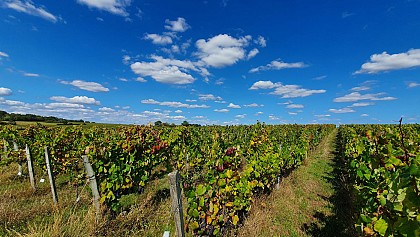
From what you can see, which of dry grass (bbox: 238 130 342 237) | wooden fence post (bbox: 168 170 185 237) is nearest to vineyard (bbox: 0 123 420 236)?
A: dry grass (bbox: 238 130 342 237)

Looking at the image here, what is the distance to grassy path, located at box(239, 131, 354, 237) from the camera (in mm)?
4738

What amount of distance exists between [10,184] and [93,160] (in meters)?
5.52

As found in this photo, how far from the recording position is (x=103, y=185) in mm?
5031

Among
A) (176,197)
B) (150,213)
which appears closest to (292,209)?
(150,213)

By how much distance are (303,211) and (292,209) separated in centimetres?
26

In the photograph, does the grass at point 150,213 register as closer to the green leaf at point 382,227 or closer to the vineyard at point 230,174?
the vineyard at point 230,174

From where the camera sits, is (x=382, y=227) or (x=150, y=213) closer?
(x=382, y=227)

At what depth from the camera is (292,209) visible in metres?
5.92

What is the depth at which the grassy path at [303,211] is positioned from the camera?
187 inches

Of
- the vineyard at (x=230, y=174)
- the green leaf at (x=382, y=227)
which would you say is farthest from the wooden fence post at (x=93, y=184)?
the green leaf at (x=382, y=227)

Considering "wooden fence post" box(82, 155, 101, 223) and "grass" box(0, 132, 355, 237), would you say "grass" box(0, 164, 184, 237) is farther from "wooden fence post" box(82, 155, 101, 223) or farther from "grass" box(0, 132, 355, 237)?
"wooden fence post" box(82, 155, 101, 223)

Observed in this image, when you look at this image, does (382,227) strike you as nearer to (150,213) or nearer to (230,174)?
(230,174)

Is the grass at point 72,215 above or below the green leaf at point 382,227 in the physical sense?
below

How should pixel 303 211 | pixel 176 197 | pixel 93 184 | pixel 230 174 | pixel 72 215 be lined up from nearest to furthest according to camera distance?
pixel 176 197 → pixel 72 215 → pixel 230 174 → pixel 93 184 → pixel 303 211
